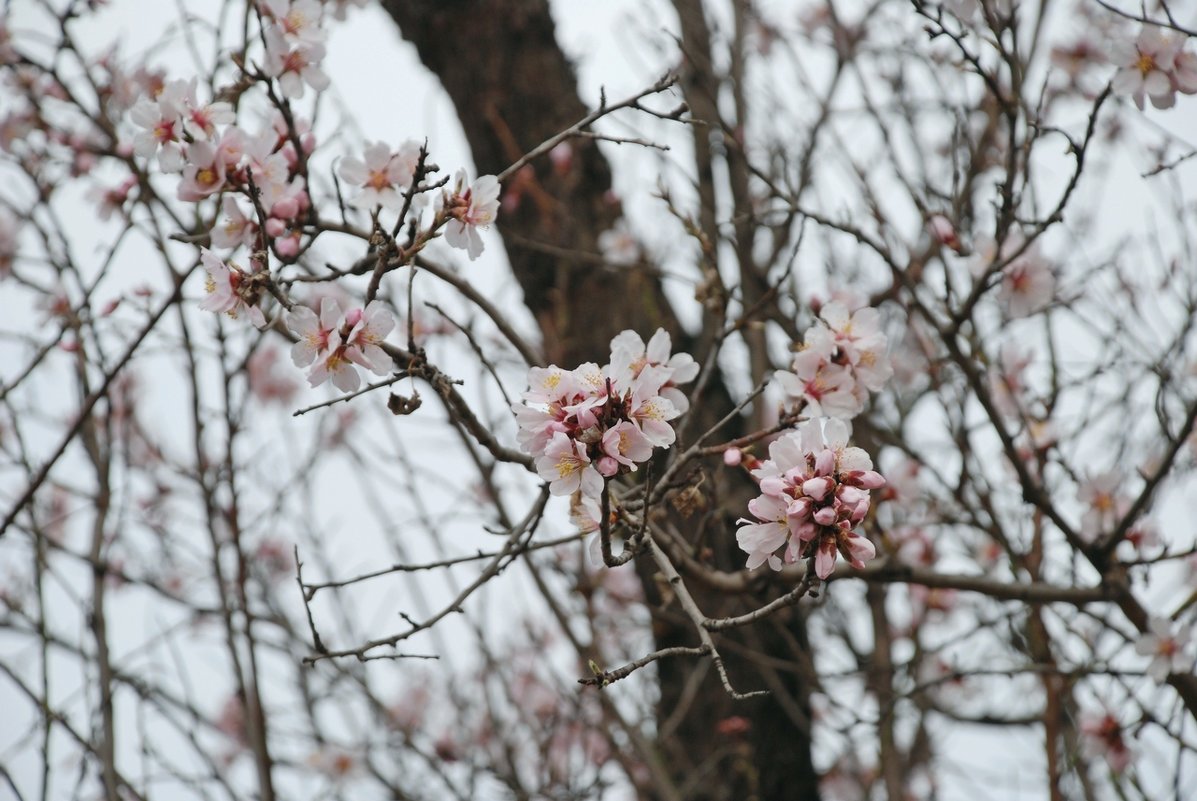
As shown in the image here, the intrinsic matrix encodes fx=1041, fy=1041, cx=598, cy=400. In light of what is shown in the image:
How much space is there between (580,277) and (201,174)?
2.07m

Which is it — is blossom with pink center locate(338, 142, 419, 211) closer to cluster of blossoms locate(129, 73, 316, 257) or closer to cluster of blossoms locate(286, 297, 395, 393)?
cluster of blossoms locate(129, 73, 316, 257)

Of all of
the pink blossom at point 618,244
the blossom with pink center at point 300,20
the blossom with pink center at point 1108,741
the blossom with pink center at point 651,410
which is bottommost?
the blossom with pink center at point 1108,741

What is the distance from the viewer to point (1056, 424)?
9.15 feet

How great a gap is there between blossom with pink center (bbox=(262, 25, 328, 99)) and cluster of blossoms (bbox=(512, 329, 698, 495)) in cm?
98

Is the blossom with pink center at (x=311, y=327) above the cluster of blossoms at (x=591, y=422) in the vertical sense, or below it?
above

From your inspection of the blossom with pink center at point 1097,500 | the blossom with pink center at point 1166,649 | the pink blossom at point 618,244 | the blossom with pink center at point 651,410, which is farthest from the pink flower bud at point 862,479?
the pink blossom at point 618,244

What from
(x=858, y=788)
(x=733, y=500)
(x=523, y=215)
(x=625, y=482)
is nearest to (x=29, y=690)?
(x=625, y=482)

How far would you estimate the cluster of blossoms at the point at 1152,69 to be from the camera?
2146 millimetres

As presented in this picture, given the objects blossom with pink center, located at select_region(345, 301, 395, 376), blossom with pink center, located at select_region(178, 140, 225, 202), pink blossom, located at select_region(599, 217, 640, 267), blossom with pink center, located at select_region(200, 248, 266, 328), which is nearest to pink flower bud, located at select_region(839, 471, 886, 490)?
blossom with pink center, located at select_region(345, 301, 395, 376)

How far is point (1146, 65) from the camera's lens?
2158 millimetres

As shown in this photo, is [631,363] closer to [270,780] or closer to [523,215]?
[270,780]

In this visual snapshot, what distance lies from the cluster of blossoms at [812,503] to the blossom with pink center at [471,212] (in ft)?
1.97

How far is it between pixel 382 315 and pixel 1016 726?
3.21 m

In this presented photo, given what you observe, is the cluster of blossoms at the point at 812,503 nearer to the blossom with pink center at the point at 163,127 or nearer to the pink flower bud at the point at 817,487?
the pink flower bud at the point at 817,487
